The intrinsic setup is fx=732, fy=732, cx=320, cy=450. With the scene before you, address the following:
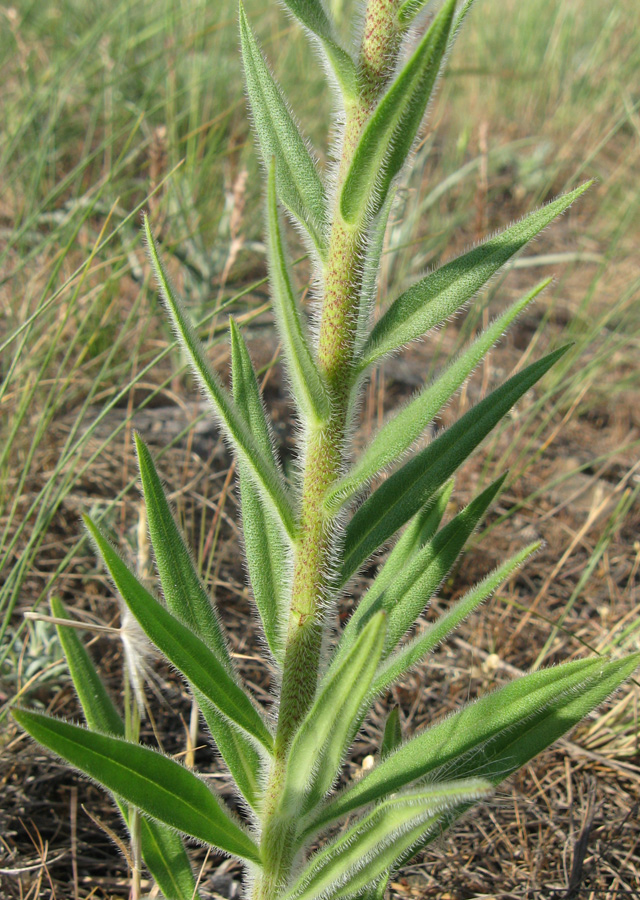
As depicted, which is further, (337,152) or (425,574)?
(425,574)

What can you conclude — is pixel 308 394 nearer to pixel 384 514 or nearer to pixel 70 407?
pixel 384 514

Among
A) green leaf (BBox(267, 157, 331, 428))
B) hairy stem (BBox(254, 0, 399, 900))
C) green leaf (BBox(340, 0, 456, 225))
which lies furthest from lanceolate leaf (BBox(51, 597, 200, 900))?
green leaf (BBox(340, 0, 456, 225))

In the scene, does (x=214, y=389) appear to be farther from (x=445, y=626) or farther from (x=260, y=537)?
(x=445, y=626)

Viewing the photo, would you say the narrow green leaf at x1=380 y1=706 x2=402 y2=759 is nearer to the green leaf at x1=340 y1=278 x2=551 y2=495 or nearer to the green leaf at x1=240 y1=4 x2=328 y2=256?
the green leaf at x1=340 y1=278 x2=551 y2=495

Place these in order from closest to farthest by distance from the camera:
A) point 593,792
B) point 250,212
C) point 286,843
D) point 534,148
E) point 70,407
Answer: point 286,843 → point 593,792 → point 70,407 → point 250,212 → point 534,148

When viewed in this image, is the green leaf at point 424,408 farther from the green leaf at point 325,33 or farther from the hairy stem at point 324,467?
the green leaf at point 325,33

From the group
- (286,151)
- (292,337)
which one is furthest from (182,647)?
(286,151)

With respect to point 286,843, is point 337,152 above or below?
above

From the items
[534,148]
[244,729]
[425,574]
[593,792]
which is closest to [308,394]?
[425,574]
